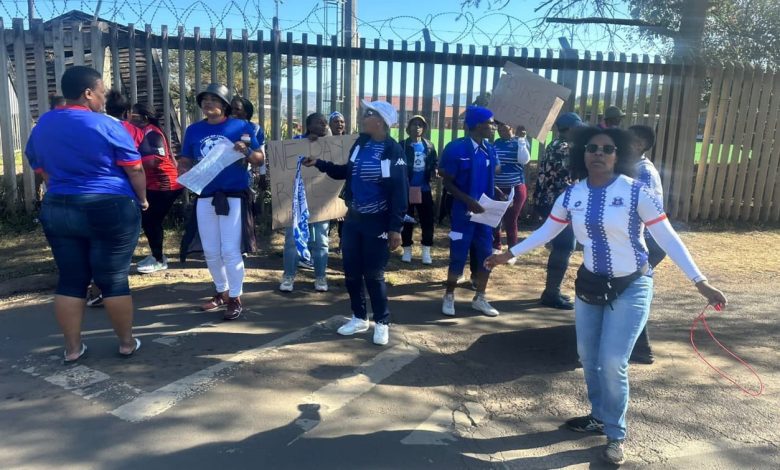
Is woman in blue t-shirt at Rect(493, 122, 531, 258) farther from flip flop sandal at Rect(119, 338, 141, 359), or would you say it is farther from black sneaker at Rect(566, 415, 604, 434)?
flip flop sandal at Rect(119, 338, 141, 359)

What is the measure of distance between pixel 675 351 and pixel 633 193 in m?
→ 2.32

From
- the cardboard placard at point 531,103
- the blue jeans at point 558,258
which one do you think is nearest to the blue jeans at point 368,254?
the blue jeans at point 558,258

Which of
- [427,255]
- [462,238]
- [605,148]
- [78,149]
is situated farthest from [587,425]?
[427,255]

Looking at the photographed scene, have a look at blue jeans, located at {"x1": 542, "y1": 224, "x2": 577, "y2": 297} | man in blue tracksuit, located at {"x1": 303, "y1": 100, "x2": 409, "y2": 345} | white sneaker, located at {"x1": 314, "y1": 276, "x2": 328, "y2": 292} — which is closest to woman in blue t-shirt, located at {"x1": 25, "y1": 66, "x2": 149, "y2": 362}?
man in blue tracksuit, located at {"x1": 303, "y1": 100, "x2": 409, "y2": 345}

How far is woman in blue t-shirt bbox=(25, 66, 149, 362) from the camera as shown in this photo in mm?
3639

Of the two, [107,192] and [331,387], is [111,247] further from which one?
[331,387]

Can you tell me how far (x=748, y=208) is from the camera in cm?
970

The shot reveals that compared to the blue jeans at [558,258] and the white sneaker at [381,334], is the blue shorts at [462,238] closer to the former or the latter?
the blue jeans at [558,258]

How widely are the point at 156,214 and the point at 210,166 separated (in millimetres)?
1766

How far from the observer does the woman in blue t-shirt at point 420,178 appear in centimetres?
678

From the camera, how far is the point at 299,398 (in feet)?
11.9

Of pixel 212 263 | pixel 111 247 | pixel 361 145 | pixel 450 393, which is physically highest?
pixel 361 145

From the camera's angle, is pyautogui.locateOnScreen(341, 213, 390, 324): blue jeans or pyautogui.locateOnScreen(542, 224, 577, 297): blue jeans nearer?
pyautogui.locateOnScreen(341, 213, 390, 324): blue jeans

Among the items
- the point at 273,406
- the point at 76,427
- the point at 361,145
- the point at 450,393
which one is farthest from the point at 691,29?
the point at 76,427
